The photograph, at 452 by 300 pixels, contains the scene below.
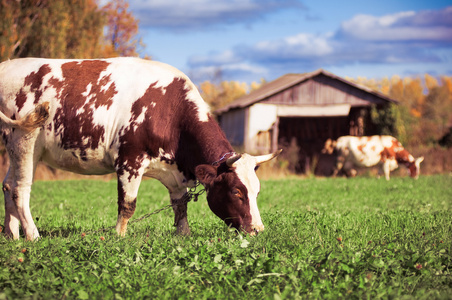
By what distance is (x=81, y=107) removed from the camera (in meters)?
7.00

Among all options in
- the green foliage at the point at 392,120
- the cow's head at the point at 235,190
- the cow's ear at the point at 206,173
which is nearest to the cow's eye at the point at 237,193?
the cow's head at the point at 235,190

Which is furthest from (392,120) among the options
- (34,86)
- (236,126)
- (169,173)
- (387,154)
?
(34,86)

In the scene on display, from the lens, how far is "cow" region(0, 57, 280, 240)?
6.73 metres

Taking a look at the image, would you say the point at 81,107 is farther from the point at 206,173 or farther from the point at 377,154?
the point at 377,154

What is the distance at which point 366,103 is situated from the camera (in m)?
28.1

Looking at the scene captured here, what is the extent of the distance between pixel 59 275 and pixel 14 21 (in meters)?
18.4

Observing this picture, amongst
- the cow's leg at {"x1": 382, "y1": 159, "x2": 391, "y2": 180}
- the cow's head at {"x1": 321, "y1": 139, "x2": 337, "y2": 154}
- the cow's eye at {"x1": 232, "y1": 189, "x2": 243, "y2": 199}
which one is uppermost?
the cow's eye at {"x1": 232, "y1": 189, "x2": 243, "y2": 199}

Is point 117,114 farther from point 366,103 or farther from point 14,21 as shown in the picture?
point 366,103

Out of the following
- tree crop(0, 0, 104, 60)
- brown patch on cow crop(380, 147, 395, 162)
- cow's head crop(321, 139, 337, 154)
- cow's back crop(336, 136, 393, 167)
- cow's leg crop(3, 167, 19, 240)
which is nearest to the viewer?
cow's leg crop(3, 167, 19, 240)

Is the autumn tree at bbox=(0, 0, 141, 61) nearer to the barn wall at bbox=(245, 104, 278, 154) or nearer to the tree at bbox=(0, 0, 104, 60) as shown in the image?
the tree at bbox=(0, 0, 104, 60)

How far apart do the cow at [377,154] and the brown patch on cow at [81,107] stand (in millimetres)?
16910

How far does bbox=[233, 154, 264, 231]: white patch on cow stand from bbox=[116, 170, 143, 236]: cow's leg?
51.2 inches

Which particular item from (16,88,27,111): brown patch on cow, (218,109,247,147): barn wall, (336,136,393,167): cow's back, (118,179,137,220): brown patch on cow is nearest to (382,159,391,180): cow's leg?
(336,136,393,167): cow's back

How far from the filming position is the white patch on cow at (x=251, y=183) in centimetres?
625
